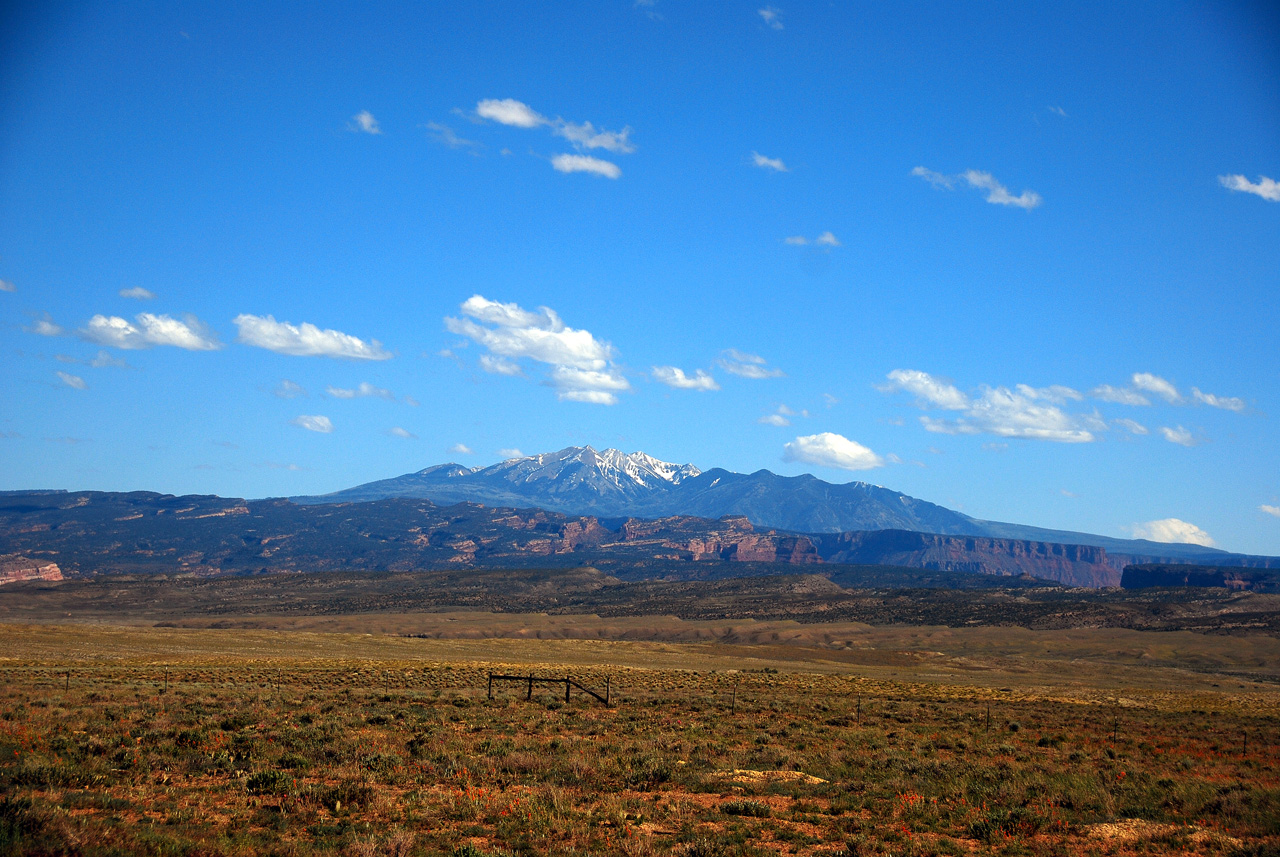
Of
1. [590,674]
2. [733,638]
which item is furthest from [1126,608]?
[590,674]

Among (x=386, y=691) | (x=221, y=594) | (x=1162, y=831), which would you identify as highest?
(x=1162, y=831)

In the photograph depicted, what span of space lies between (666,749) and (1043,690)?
4281 centimetres

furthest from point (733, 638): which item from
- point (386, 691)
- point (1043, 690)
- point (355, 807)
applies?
point (355, 807)

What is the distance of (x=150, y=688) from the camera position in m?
32.8

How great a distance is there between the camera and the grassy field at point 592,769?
550 inches

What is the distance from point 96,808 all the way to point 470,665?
42.0 meters

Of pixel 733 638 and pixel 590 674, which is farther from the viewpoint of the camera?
pixel 733 638

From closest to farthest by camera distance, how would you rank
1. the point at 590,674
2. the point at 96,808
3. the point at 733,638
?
the point at 96,808
the point at 590,674
the point at 733,638

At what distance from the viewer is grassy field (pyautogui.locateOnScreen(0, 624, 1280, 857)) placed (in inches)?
550

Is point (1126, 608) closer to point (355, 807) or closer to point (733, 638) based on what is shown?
point (733, 638)

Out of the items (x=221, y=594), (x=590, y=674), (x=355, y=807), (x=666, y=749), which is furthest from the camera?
(x=221, y=594)

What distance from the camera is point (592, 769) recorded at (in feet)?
61.7

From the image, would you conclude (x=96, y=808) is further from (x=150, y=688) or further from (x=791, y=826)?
(x=150, y=688)

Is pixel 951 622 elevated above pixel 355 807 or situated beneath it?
situated beneath
